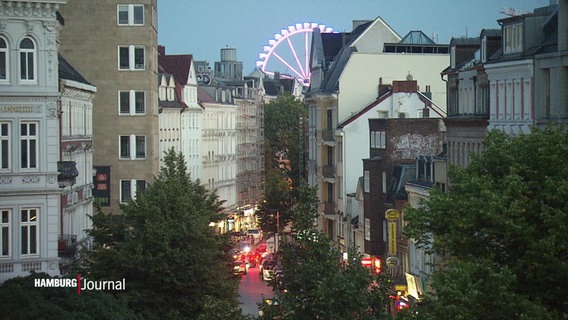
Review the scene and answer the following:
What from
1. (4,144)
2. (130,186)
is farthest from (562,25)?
(130,186)

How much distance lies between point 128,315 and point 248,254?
81.4 meters

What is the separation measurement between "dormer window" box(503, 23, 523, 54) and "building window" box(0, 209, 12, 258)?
17906 mm

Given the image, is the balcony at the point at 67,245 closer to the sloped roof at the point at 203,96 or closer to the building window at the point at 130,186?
the building window at the point at 130,186

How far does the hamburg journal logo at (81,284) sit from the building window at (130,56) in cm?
3489

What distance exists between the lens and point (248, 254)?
12612 centimetres

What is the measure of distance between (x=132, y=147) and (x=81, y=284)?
4132 cm

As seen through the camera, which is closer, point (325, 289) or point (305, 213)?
point (325, 289)

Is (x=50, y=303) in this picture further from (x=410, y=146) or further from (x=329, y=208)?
(x=329, y=208)

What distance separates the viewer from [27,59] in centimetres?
4781

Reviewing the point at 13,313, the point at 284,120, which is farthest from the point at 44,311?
the point at 284,120

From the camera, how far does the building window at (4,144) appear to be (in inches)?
1877

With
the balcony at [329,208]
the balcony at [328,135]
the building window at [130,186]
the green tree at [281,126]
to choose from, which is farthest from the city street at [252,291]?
the green tree at [281,126]

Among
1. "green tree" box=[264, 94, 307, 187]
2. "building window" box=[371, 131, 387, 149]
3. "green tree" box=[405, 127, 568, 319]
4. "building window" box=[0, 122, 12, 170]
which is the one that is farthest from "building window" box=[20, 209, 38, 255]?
"green tree" box=[264, 94, 307, 187]

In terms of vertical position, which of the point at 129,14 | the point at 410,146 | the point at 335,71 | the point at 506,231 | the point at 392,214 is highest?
the point at 129,14
